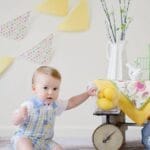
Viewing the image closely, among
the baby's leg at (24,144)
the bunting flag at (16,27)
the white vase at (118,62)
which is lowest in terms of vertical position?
the baby's leg at (24,144)

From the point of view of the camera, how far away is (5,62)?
2277mm

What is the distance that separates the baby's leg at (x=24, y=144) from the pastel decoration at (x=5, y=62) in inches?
31.6

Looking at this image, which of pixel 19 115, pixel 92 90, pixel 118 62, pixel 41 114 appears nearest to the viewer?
pixel 19 115

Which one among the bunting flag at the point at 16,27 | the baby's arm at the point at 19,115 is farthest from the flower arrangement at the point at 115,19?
the baby's arm at the point at 19,115

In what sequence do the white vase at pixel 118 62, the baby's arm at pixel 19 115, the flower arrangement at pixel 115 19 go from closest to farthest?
the baby's arm at pixel 19 115 → the white vase at pixel 118 62 → the flower arrangement at pixel 115 19

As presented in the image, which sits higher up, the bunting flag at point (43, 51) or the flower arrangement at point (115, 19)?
the flower arrangement at point (115, 19)

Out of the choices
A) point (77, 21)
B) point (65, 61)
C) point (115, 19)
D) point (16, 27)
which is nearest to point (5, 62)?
point (16, 27)

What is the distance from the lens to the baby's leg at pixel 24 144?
1518 millimetres

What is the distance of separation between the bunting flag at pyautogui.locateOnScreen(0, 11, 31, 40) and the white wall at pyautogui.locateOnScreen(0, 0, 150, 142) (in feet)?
0.09

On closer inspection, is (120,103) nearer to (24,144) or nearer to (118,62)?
(118,62)

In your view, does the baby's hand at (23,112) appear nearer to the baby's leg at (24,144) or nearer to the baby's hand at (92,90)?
the baby's leg at (24,144)

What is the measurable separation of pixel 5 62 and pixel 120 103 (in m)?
0.83

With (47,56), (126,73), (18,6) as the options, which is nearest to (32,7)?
(18,6)

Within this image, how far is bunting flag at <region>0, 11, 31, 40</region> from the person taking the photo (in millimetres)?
2275
